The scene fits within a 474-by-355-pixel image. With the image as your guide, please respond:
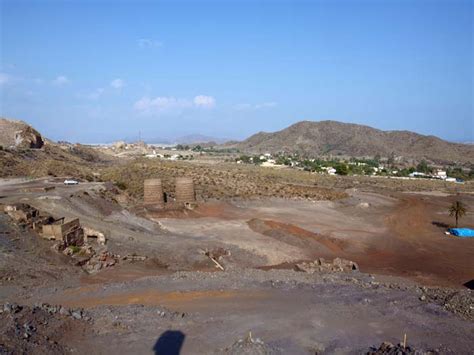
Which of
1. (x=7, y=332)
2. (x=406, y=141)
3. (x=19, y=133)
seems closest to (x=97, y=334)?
(x=7, y=332)

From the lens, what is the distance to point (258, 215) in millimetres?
33750

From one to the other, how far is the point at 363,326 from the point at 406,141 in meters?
162

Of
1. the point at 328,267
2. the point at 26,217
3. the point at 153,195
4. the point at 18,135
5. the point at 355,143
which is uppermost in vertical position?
the point at 18,135

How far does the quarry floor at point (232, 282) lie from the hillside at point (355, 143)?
118 metres

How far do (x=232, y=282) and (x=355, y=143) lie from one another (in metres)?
151

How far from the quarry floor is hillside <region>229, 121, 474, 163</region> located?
118 meters

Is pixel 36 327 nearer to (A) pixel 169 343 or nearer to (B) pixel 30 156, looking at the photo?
(A) pixel 169 343

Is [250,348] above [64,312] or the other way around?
the other way around

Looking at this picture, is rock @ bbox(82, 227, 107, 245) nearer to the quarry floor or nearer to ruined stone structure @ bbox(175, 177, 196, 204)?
the quarry floor

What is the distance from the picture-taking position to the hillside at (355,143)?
14188cm

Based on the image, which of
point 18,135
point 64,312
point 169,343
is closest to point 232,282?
point 169,343

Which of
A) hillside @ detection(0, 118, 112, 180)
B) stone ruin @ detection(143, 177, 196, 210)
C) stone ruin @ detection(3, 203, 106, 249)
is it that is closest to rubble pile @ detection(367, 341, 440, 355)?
stone ruin @ detection(3, 203, 106, 249)

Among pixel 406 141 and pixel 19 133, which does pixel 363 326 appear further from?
pixel 406 141

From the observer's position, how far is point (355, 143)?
157625 mm
